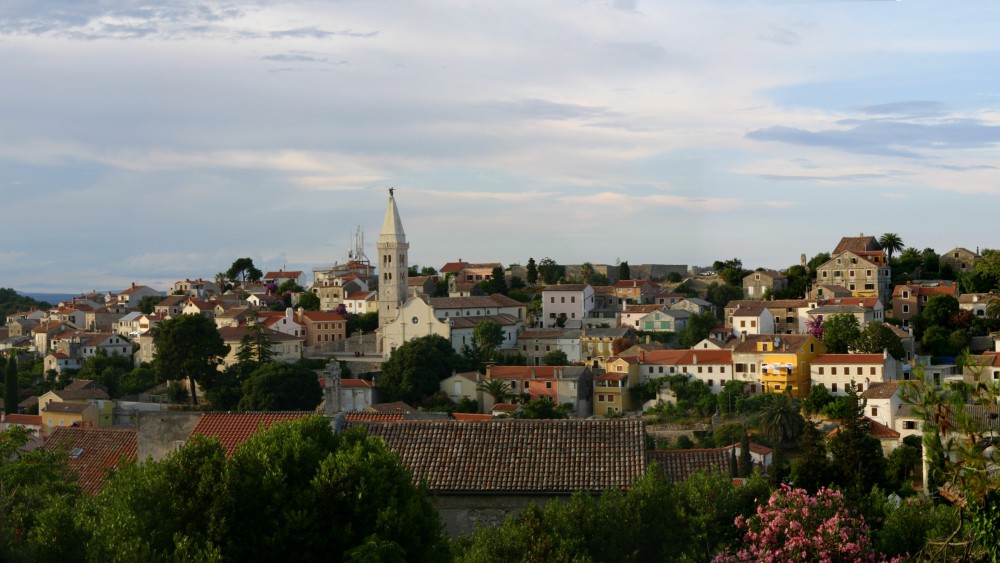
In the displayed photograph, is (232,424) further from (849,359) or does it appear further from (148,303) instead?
(148,303)

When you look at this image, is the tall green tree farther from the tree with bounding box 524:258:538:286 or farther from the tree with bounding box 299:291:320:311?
the tree with bounding box 524:258:538:286

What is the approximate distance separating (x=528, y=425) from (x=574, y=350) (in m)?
47.0

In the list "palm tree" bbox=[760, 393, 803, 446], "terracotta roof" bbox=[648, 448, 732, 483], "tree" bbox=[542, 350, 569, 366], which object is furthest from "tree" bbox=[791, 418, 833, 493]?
"tree" bbox=[542, 350, 569, 366]

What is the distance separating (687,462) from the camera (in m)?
20.7

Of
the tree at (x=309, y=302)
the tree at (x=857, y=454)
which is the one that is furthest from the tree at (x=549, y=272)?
the tree at (x=857, y=454)

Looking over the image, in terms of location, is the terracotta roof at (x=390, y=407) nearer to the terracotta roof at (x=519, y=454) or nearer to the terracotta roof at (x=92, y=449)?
the terracotta roof at (x=92, y=449)

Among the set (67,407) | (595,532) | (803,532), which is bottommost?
(67,407)

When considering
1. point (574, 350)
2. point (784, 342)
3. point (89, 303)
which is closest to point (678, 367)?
point (784, 342)

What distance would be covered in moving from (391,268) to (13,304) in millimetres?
65823

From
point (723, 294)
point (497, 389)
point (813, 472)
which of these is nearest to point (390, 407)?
point (497, 389)

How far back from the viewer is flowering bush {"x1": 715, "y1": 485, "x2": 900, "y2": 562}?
13945mm

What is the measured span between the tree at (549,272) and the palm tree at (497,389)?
28.0 metres

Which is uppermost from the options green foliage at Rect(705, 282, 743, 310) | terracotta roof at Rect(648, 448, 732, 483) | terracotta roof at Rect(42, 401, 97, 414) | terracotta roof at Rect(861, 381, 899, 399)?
green foliage at Rect(705, 282, 743, 310)

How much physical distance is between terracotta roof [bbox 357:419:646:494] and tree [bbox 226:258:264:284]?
8973 centimetres
